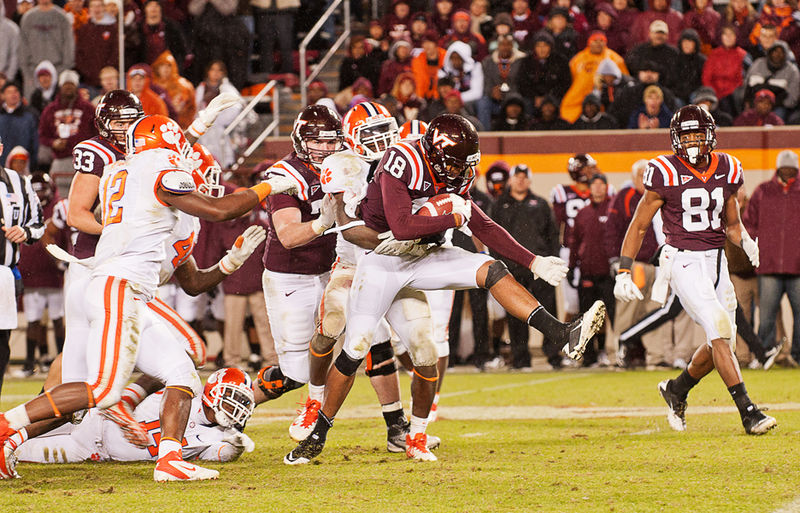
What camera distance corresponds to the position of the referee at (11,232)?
22.1 feet

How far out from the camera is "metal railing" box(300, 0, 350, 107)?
547 inches

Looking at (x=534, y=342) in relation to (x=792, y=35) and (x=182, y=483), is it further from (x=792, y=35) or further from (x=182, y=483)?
(x=182, y=483)

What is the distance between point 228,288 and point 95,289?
5859mm

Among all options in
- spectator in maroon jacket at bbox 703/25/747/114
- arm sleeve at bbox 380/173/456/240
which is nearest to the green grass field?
arm sleeve at bbox 380/173/456/240

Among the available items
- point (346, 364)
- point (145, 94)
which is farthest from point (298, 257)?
point (145, 94)

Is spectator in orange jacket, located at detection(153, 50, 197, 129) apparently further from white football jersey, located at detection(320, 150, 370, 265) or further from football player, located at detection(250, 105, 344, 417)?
white football jersey, located at detection(320, 150, 370, 265)

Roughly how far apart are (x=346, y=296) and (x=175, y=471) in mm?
1472

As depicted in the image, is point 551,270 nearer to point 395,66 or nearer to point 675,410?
point 675,410

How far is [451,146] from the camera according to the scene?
5.45 meters

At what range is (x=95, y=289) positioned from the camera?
17.1ft

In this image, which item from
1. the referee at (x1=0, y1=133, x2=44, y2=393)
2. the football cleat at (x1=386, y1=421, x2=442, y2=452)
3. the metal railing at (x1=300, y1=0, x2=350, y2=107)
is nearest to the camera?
the football cleat at (x1=386, y1=421, x2=442, y2=452)

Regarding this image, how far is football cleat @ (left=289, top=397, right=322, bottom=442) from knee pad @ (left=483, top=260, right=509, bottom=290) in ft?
5.05

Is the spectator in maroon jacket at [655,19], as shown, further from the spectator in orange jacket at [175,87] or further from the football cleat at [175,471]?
the football cleat at [175,471]

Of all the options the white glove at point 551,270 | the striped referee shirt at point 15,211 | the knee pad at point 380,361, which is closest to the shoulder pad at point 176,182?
the knee pad at point 380,361
